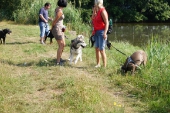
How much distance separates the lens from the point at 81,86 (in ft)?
18.0

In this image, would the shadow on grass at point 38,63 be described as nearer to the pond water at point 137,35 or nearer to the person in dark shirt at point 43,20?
the person in dark shirt at point 43,20

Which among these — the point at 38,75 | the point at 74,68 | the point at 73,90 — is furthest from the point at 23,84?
the point at 74,68

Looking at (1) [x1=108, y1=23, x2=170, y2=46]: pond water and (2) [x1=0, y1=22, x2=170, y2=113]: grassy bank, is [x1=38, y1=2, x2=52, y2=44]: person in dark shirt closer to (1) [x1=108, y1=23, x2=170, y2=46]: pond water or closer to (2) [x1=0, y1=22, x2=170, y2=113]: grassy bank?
(2) [x1=0, y1=22, x2=170, y2=113]: grassy bank

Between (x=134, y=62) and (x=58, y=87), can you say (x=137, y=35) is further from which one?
(x=58, y=87)

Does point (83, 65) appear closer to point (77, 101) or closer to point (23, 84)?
point (23, 84)

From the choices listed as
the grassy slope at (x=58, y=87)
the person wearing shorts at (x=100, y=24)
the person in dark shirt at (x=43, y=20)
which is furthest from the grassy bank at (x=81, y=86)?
the person in dark shirt at (x=43, y=20)

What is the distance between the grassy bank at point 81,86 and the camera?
4.84 m

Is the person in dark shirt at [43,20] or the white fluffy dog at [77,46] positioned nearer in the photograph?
the white fluffy dog at [77,46]

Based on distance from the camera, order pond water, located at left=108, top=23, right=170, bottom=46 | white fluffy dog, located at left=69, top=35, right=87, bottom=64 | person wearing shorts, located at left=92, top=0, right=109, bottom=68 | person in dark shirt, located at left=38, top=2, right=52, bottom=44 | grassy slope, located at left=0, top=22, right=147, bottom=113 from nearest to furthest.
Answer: grassy slope, located at left=0, top=22, right=147, bottom=113
person wearing shorts, located at left=92, top=0, right=109, bottom=68
white fluffy dog, located at left=69, top=35, right=87, bottom=64
person in dark shirt, located at left=38, top=2, right=52, bottom=44
pond water, located at left=108, top=23, right=170, bottom=46

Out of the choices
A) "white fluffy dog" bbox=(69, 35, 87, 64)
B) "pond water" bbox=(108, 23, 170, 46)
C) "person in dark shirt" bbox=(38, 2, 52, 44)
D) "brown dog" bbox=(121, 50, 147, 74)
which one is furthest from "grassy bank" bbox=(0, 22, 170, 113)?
"pond water" bbox=(108, 23, 170, 46)

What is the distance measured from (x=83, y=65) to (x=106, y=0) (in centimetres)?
3588

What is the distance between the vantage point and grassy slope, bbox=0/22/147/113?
480 cm

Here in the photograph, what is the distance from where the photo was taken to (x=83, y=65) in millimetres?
8070

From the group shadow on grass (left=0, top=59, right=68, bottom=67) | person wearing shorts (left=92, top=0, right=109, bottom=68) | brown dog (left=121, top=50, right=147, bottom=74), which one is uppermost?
person wearing shorts (left=92, top=0, right=109, bottom=68)
